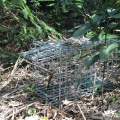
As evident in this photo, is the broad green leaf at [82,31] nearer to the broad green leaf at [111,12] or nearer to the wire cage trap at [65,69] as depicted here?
the broad green leaf at [111,12]

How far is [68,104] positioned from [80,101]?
0.13 m

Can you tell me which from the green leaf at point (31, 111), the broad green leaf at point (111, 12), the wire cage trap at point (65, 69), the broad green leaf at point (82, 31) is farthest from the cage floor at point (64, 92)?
the broad green leaf at point (111, 12)

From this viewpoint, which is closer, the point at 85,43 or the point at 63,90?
the point at 85,43

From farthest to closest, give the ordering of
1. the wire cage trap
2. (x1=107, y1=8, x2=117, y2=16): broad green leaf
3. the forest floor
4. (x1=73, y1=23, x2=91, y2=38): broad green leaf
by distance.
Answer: the wire cage trap < the forest floor < (x1=107, y1=8, x2=117, y2=16): broad green leaf < (x1=73, y1=23, x2=91, y2=38): broad green leaf

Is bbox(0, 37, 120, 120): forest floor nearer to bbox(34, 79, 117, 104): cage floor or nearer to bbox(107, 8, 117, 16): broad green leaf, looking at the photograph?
bbox(34, 79, 117, 104): cage floor

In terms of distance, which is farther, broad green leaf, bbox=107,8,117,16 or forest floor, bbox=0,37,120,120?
forest floor, bbox=0,37,120,120

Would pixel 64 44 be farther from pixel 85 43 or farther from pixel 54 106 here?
pixel 54 106

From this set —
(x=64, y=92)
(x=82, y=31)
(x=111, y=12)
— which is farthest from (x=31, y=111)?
(x=111, y=12)

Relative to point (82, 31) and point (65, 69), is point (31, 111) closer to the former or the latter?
point (65, 69)

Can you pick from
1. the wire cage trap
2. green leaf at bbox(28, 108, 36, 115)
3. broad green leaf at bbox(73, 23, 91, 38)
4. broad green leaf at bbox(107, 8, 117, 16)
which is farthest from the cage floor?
broad green leaf at bbox(107, 8, 117, 16)

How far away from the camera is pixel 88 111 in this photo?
1.54 meters

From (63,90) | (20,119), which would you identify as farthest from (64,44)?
(20,119)

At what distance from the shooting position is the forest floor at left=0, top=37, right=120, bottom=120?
146 centimetres

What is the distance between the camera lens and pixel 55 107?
1.56 metres
